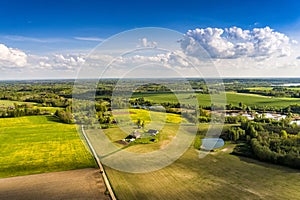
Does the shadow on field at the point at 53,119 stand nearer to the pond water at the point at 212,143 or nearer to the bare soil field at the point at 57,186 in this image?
the bare soil field at the point at 57,186

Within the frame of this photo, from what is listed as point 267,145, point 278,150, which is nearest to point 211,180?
point 278,150

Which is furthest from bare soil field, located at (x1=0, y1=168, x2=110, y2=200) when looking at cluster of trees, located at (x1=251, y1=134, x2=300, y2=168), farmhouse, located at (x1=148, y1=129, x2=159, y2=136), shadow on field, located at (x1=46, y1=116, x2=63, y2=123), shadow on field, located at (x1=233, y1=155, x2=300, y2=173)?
shadow on field, located at (x1=46, y1=116, x2=63, y2=123)

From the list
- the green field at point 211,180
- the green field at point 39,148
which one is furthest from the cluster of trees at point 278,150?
the green field at point 39,148

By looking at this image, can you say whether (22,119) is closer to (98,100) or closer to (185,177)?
(98,100)

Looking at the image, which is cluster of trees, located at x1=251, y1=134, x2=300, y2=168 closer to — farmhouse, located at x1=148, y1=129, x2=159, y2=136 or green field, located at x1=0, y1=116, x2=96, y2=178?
farmhouse, located at x1=148, y1=129, x2=159, y2=136

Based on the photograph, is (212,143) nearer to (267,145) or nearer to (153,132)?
(267,145)

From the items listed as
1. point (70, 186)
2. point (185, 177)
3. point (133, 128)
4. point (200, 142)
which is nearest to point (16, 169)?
point (70, 186)
